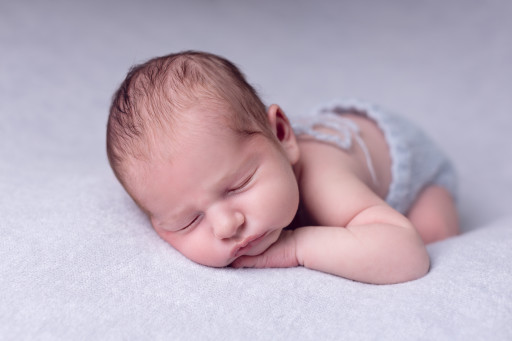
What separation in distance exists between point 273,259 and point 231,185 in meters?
0.18

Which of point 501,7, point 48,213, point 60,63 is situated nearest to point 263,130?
point 48,213

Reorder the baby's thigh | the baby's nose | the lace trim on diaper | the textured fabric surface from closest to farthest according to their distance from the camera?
1. the textured fabric surface
2. the baby's nose
3. the lace trim on diaper
4. the baby's thigh

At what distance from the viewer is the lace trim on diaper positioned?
141 cm

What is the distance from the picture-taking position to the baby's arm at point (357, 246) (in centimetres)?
109

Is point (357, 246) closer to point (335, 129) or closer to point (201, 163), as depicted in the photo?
point (201, 163)

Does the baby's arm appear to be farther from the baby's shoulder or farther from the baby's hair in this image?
the baby's hair

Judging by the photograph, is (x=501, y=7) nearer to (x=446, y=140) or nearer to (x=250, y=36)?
(x=446, y=140)

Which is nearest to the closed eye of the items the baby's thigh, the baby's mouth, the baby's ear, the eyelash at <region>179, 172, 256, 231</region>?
the eyelash at <region>179, 172, 256, 231</region>

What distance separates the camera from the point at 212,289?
3.34 ft

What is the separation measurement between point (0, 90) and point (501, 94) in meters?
1.85

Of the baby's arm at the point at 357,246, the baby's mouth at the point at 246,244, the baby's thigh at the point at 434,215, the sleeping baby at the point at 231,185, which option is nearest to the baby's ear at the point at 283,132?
the sleeping baby at the point at 231,185

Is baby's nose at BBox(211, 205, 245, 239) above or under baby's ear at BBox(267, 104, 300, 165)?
under

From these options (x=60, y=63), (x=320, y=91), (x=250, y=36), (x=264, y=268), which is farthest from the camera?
(x=250, y=36)

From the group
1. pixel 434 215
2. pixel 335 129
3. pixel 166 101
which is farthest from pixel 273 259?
pixel 434 215
